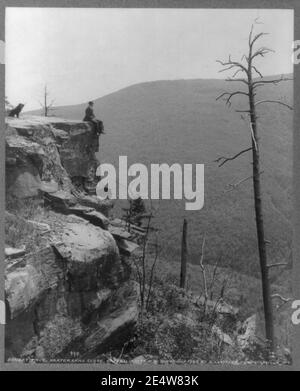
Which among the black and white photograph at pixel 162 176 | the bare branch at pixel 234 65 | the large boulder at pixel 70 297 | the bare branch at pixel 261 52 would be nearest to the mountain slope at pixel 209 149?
the black and white photograph at pixel 162 176

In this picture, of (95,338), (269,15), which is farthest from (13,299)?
(269,15)

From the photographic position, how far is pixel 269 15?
15.9ft

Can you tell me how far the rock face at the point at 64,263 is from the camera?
476 cm

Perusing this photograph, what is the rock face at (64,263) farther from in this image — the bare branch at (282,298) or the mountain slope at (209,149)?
the bare branch at (282,298)

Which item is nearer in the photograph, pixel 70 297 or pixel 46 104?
pixel 70 297

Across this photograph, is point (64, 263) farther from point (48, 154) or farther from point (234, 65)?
point (234, 65)

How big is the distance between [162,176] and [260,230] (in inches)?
42.0

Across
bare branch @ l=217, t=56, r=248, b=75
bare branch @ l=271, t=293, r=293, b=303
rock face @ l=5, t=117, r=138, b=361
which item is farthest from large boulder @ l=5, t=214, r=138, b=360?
bare branch @ l=217, t=56, r=248, b=75

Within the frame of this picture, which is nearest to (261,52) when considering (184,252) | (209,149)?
(209,149)

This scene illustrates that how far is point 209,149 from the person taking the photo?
15.9ft

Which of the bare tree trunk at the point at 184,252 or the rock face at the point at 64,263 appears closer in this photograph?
the rock face at the point at 64,263

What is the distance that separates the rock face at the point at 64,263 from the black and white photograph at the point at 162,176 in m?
0.01

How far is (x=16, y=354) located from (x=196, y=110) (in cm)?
286

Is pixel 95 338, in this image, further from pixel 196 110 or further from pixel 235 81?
pixel 235 81
